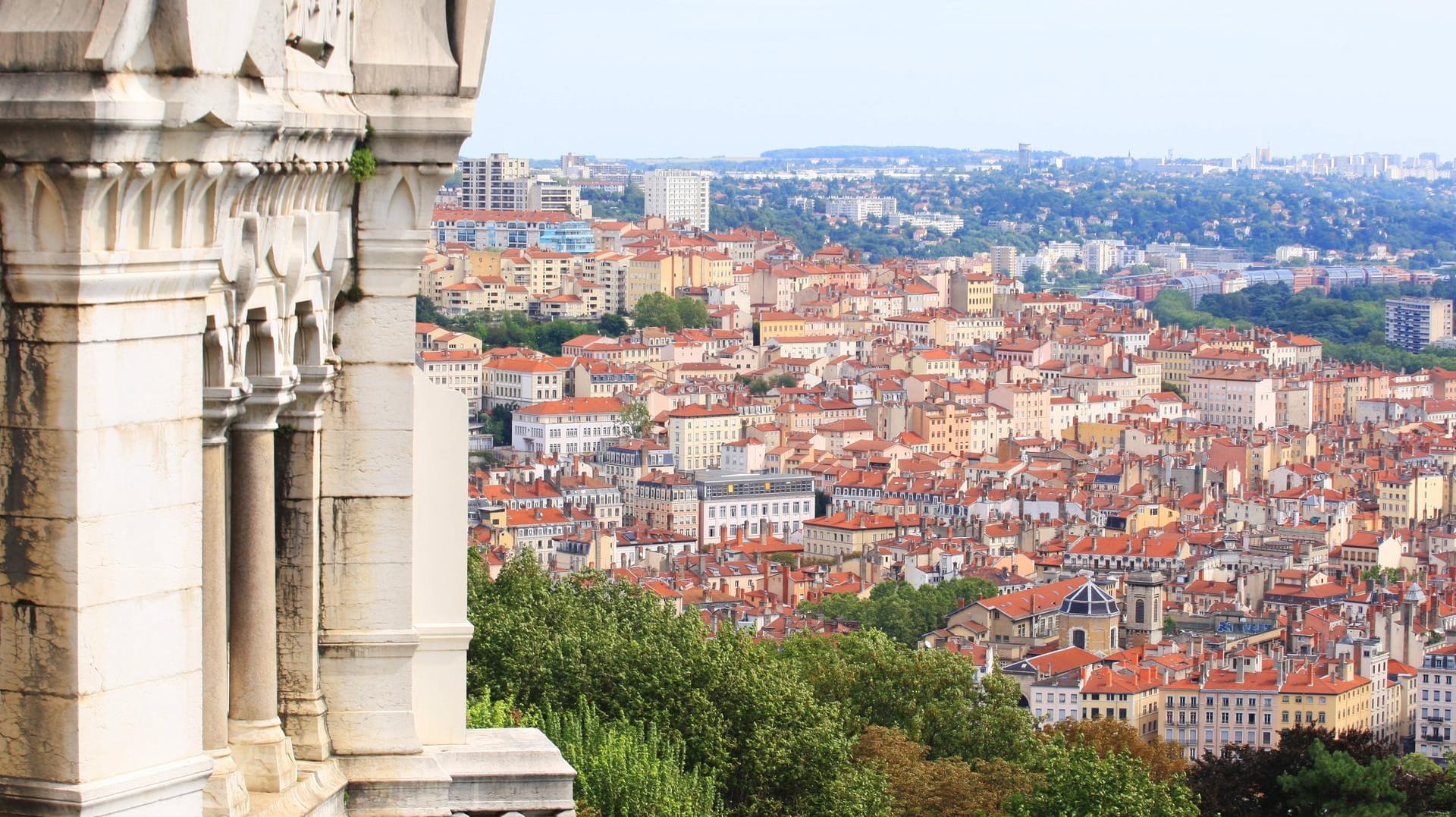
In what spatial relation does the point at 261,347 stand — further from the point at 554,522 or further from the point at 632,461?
the point at 632,461

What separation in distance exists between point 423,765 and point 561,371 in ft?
185

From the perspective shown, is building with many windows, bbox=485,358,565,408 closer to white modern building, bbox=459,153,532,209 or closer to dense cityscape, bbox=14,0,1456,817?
dense cityscape, bbox=14,0,1456,817

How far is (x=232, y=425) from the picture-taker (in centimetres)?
348

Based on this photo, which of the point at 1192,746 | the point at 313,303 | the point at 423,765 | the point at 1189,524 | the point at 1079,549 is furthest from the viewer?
the point at 1189,524

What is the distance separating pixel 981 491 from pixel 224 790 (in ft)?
160

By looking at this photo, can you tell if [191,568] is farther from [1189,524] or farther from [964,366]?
[964,366]

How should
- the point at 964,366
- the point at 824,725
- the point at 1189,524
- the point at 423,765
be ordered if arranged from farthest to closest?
the point at 964,366 < the point at 1189,524 < the point at 824,725 < the point at 423,765

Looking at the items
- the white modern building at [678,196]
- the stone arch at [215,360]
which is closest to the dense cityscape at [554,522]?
the stone arch at [215,360]

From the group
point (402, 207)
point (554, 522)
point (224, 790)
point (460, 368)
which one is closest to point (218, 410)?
point (224, 790)

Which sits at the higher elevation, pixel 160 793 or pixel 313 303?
pixel 313 303

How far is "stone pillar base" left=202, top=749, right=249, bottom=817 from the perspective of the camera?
11.0 feet

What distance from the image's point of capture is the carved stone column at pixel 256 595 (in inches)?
138

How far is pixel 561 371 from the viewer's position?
60.3 meters

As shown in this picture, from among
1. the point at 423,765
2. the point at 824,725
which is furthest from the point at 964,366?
the point at 423,765
